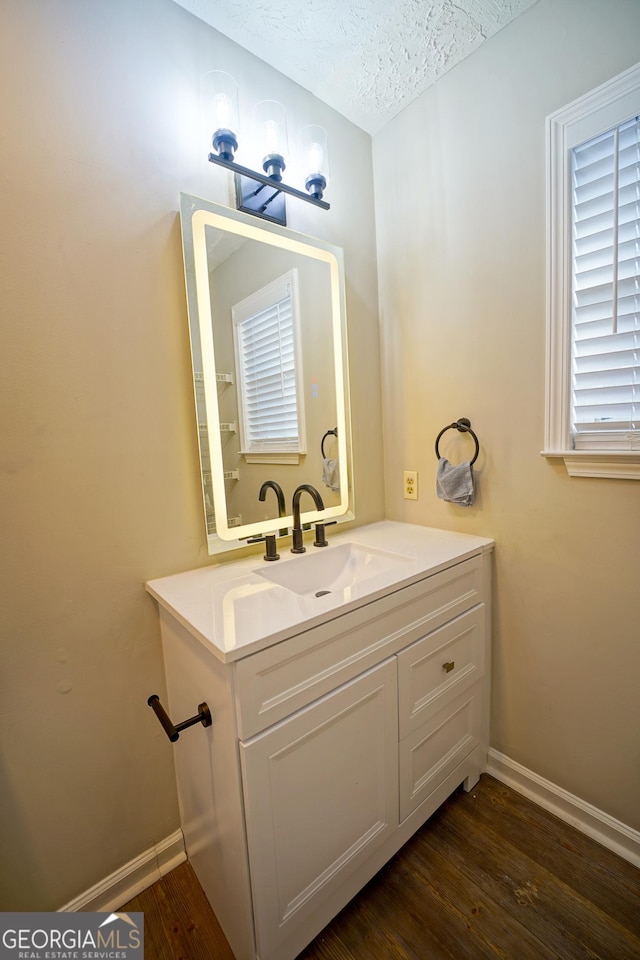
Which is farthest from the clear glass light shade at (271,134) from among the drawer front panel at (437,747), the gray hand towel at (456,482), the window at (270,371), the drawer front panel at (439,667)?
the drawer front panel at (437,747)

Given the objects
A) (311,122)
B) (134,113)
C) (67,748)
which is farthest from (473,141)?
(67,748)

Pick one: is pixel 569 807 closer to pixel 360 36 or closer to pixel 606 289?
pixel 606 289

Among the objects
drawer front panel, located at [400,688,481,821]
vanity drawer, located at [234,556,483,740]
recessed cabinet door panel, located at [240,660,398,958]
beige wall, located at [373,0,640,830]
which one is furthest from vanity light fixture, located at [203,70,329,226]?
drawer front panel, located at [400,688,481,821]

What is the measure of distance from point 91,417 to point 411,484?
3.92ft

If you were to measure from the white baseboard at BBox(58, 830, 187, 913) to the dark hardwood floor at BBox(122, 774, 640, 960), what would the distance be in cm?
2

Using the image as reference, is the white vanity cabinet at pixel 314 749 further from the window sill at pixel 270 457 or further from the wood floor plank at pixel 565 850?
the window sill at pixel 270 457

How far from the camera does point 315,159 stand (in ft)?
4.43

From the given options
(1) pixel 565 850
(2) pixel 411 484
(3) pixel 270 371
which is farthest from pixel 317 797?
(3) pixel 270 371

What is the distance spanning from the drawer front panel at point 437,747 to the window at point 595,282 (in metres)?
0.88

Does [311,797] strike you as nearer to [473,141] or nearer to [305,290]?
[305,290]

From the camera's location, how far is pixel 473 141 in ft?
4.38

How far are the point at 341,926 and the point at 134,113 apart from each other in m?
2.27

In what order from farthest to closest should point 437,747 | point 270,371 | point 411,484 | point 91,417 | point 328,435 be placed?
point 411,484 < point 328,435 < point 270,371 < point 437,747 < point 91,417

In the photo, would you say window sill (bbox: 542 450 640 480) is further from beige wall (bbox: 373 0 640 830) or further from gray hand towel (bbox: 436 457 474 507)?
gray hand towel (bbox: 436 457 474 507)
